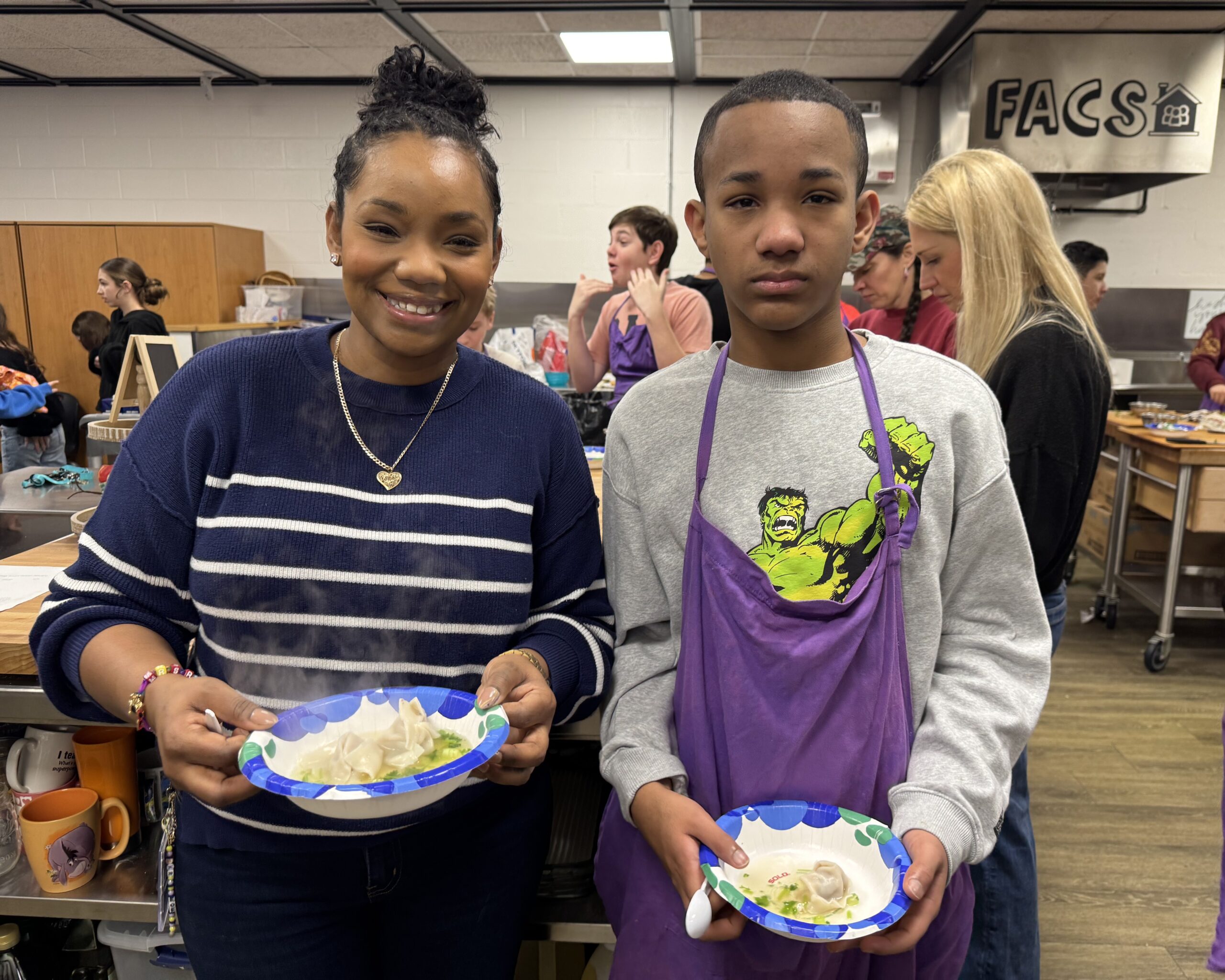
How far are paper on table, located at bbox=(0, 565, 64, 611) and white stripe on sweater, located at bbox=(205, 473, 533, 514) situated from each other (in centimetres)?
75

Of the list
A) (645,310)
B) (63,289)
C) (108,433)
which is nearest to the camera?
(108,433)

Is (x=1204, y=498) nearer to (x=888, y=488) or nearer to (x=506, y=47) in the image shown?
(x=888, y=488)

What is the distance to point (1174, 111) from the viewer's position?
5.16 m

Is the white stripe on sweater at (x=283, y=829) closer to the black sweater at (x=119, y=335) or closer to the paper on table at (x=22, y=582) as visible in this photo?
the paper on table at (x=22, y=582)

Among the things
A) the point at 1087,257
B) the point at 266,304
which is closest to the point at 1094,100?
the point at 1087,257

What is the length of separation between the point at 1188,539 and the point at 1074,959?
2969mm

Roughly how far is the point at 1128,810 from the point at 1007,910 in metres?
1.47

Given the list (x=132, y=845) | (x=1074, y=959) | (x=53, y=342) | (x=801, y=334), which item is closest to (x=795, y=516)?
(x=801, y=334)

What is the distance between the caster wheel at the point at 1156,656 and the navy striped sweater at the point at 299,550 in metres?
3.67

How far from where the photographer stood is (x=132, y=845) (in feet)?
5.52

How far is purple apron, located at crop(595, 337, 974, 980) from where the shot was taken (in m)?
1.00

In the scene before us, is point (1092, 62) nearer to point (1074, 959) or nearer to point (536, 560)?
point (1074, 959)

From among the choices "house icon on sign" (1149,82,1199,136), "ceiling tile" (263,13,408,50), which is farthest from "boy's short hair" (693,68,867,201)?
"house icon on sign" (1149,82,1199,136)

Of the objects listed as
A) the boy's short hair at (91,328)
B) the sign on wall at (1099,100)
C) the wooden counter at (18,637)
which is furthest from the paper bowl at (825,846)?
the boy's short hair at (91,328)
